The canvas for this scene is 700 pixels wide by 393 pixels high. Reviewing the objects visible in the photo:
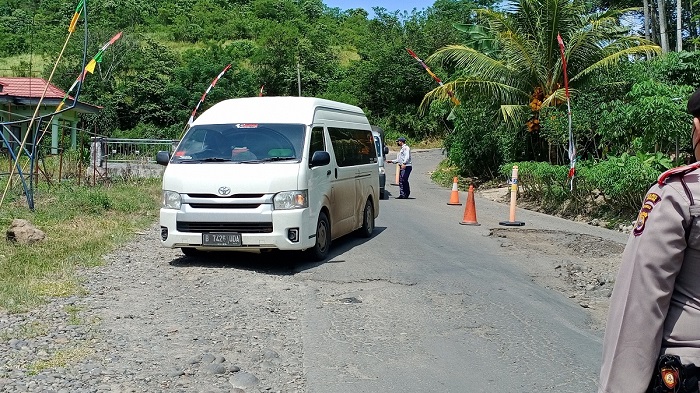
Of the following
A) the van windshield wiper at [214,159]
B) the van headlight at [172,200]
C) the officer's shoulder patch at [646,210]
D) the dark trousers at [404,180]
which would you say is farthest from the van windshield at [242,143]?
the dark trousers at [404,180]

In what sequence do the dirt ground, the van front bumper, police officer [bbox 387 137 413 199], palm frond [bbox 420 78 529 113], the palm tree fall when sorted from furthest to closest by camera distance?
1. palm frond [bbox 420 78 529 113]
2. the palm tree
3. police officer [bbox 387 137 413 199]
4. the van front bumper
5. the dirt ground

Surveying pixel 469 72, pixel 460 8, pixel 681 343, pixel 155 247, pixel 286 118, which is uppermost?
pixel 460 8

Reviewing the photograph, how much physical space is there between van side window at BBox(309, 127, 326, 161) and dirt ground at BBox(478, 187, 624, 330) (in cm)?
336

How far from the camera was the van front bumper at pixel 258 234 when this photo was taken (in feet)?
31.2

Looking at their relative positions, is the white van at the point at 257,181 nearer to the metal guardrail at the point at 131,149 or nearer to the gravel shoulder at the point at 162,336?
the gravel shoulder at the point at 162,336

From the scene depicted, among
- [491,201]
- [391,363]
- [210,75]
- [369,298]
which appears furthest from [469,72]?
[210,75]

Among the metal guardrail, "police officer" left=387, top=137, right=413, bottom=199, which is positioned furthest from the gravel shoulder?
the metal guardrail

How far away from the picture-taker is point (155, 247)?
11633 mm

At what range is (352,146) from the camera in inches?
491

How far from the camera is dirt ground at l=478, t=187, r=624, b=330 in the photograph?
8880 mm

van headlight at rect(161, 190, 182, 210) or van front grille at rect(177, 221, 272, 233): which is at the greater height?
van headlight at rect(161, 190, 182, 210)

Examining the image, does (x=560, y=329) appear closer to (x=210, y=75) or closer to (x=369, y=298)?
(x=369, y=298)

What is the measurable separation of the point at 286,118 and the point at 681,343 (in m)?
8.41

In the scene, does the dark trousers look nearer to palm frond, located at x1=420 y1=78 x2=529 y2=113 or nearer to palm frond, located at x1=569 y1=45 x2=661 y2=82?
palm frond, located at x1=420 y1=78 x2=529 y2=113
